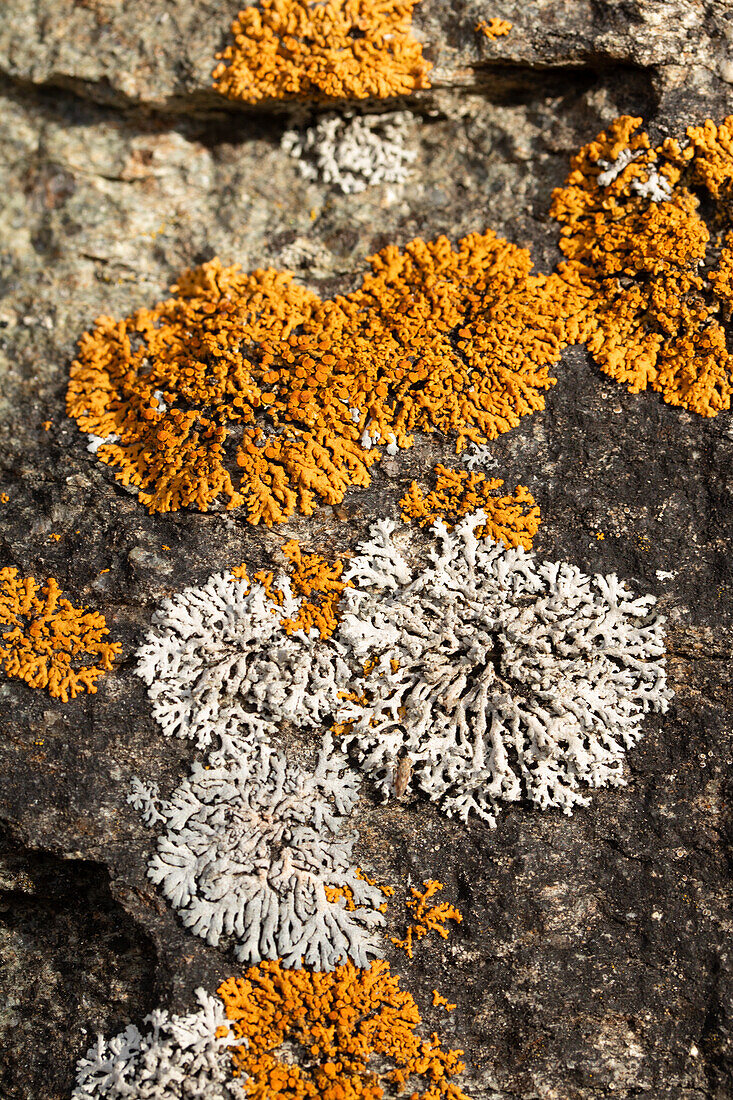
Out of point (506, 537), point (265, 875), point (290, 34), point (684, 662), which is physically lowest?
point (265, 875)

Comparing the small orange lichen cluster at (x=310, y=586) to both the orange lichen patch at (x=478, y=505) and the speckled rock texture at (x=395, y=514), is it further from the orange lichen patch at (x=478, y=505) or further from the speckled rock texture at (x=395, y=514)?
the orange lichen patch at (x=478, y=505)

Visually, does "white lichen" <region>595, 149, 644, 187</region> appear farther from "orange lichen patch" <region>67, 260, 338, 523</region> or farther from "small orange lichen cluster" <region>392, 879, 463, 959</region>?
"small orange lichen cluster" <region>392, 879, 463, 959</region>

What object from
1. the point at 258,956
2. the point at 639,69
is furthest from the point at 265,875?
the point at 639,69

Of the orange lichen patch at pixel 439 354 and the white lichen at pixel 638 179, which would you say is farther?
the white lichen at pixel 638 179

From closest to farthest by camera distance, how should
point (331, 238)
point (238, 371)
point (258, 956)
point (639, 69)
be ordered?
point (258, 956), point (238, 371), point (639, 69), point (331, 238)

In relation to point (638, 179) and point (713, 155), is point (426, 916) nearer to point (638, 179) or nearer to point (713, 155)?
point (638, 179)

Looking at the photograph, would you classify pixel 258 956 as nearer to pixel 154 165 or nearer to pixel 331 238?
pixel 331 238

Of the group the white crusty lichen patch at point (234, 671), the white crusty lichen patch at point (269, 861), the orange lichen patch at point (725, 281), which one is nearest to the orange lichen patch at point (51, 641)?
the white crusty lichen patch at point (234, 671)

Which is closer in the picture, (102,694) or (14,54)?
(102,694)
